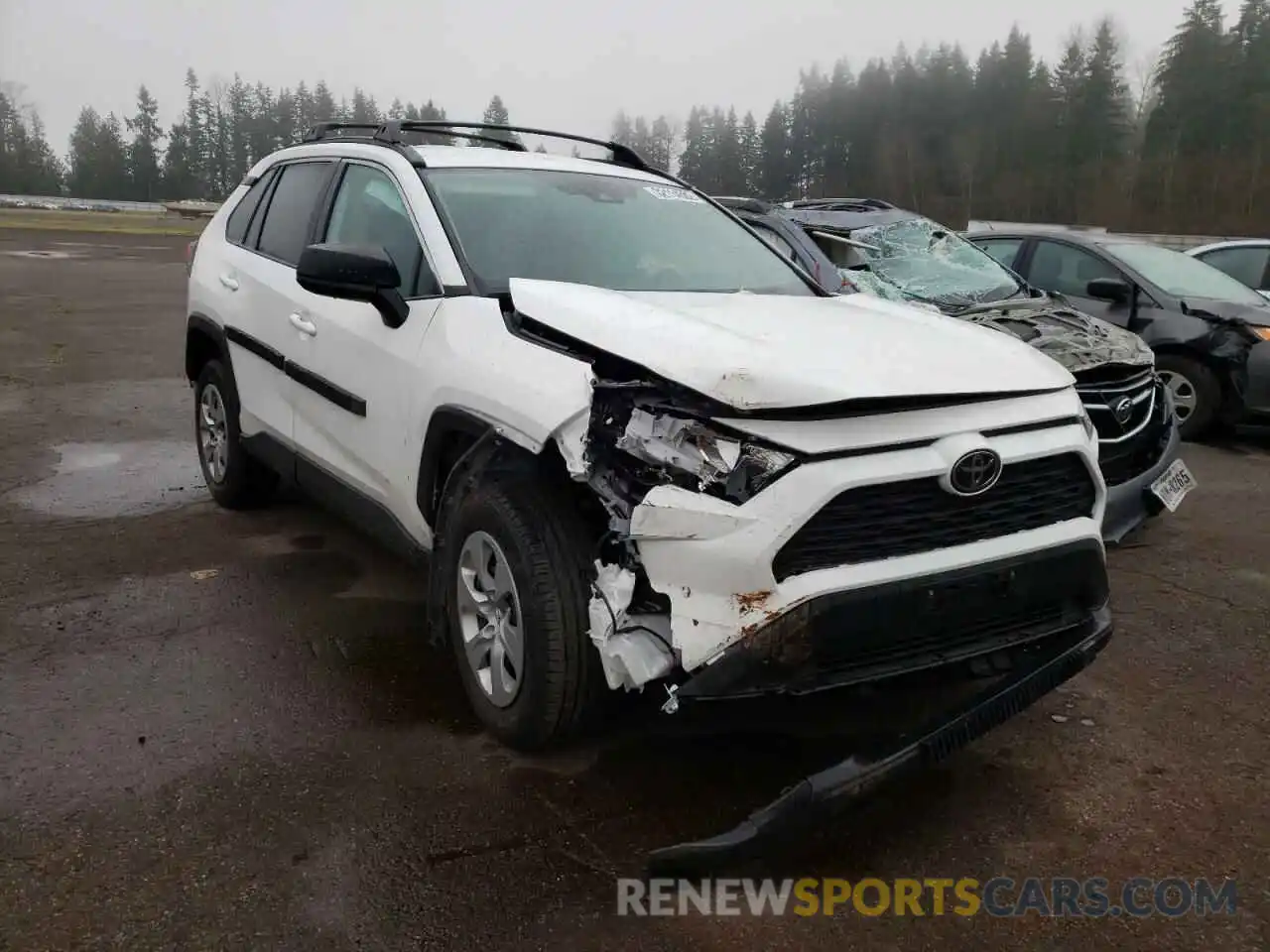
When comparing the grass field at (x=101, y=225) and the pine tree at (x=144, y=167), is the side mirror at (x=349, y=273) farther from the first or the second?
the pine tree at (x=144, y=167)

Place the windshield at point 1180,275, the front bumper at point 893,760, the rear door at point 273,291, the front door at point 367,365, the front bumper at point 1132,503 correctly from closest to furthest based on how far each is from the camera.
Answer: the front bumper at point 893,760
the front door at point 367,365
the rear door at point 273,291
the front bumper at point 1132,503
the windshield at point 1180,275

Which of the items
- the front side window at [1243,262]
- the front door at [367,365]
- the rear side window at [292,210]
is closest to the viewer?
the front door at [367,365]

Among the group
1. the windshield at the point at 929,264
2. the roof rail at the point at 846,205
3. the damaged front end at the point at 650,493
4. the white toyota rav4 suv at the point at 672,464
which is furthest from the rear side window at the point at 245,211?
the roof rail at the point at 846,205

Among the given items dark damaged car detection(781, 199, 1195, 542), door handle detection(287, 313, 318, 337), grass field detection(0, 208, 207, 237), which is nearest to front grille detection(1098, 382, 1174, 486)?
dark damaged car detection(781, 199, 1195, 542)

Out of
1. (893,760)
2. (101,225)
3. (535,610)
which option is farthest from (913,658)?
(101,225)

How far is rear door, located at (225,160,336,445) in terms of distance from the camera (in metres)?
4.45

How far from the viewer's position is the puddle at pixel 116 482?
5672mm

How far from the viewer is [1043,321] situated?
586 centimetres

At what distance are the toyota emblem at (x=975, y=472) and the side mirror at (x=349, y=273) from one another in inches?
75.8

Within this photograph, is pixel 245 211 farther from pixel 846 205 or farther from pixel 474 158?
pixel 846 205

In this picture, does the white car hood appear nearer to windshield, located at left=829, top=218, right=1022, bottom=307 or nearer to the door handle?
the door handle

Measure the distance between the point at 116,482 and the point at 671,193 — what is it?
12.7 feet

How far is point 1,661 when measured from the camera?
3.75m

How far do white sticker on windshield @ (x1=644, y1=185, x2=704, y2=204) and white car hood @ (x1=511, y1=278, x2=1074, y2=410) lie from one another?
1123 mm
